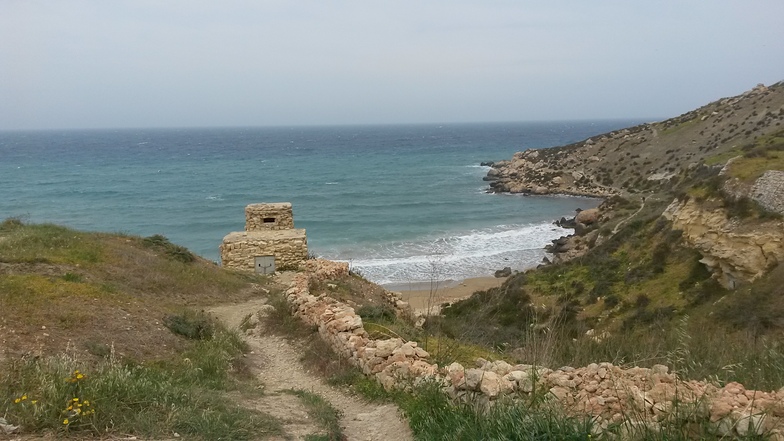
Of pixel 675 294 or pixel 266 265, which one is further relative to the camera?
pixel 266 265

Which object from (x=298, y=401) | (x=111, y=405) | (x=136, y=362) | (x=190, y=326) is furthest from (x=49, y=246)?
(x=111, y=405)

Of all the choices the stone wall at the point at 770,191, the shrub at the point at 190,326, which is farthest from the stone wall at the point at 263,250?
the stone wall at the point at 770,191

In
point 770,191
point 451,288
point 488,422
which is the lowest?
point 451,288

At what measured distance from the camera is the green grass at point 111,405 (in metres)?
5.24

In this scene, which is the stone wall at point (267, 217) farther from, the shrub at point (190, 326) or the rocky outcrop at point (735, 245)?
the rocky outcrop at point (735, 245)

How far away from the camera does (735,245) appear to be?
16938 mm

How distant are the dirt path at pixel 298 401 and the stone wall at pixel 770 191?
1567cm

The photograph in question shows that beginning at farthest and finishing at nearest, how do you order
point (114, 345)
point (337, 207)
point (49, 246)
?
point (337, 207), point (49, 246), point (114, 345)

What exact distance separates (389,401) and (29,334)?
18.0ft

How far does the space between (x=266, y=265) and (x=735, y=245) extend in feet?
51.1

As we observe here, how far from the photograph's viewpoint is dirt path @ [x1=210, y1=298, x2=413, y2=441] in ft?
20.5

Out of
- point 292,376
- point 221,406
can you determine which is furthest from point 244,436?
point 292,376

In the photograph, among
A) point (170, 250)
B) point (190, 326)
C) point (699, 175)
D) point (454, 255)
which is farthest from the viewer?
point (454, 255)

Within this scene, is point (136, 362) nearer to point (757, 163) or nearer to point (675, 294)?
point (675, 294)
